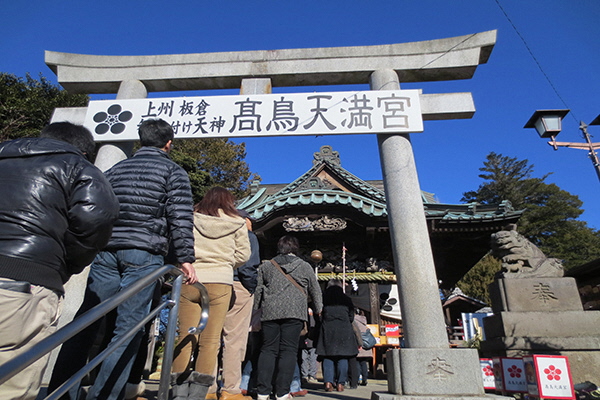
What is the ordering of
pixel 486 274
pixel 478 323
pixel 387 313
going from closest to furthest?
pixel 387 313 → pixel 478 323 → pixel 486 274

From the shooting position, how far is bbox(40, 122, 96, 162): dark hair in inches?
76.8

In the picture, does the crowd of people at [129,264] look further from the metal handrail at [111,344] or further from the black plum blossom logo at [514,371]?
the black plum blossom logo at [514,371]

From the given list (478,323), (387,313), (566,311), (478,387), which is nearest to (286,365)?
(478,387)

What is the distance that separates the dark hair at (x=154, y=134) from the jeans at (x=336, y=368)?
4027 millimetres

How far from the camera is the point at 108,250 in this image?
2.37 meters

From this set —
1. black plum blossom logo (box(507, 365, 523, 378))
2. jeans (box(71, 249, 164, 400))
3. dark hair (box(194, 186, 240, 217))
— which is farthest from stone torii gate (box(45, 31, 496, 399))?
jeans (box(71, 249, 164, 400))

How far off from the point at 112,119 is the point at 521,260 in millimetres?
7098

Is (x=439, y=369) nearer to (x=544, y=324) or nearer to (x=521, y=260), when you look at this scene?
(x=544, y=324)

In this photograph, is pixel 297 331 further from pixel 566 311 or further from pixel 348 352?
pixel 566 311

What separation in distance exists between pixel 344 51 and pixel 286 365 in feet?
14.8

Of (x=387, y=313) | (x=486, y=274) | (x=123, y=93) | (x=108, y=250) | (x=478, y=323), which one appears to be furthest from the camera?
(x=486, y=274)

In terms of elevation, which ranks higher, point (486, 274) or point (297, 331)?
point (486, 274)

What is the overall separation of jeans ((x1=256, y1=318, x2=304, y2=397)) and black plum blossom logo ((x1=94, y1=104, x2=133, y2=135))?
3.58 meters

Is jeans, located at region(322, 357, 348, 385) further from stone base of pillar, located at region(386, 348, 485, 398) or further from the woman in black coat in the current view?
stone base of pillar, located at region(386, 348, 485, 398)
